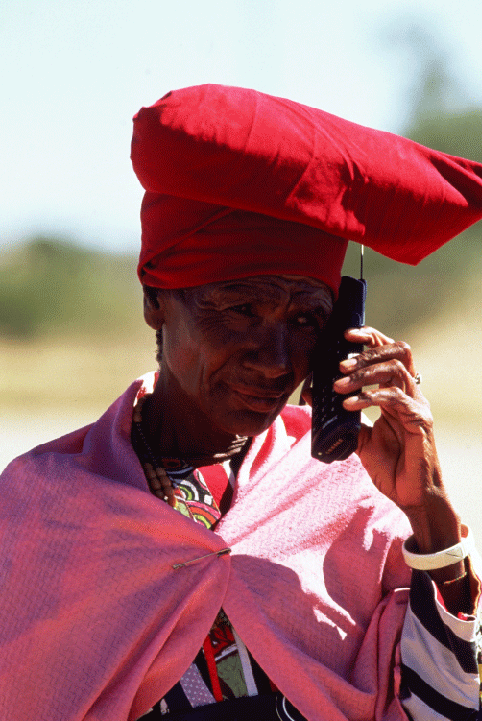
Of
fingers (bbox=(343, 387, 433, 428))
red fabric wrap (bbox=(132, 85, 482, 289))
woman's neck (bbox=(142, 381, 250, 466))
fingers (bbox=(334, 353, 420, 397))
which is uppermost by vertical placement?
red fabric wrap (bbox=(132, 85, 482, 289))

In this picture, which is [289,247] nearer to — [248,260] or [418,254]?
[248,260]

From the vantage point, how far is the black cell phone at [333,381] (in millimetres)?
2482

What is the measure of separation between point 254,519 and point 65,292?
18007mm

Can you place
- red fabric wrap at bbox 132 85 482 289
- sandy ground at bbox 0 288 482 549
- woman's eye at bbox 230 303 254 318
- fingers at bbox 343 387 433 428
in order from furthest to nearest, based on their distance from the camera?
sandy ground at bbox 0 288 482 549, woman's eye at bbox 230 303 254 318, fingers at bbox 343 387 433 428, red fabric wrap at bbox 132 85 482 289

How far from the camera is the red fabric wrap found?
2.25 metres

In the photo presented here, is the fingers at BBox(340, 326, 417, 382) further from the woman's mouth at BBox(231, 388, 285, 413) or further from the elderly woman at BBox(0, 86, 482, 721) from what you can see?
the woman's mouth at BBox(231, 388, 285, 413)

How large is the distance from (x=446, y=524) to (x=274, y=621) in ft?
1.80

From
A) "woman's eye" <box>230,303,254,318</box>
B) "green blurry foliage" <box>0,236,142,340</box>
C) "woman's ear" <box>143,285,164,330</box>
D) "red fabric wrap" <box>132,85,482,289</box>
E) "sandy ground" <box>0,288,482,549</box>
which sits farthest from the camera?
"green blurry foliage" <box>0,236,142,340</box>

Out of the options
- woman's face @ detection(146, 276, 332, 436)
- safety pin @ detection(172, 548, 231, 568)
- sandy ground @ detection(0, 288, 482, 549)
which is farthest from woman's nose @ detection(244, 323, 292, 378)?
sandy ground @ detection(0, 288, 482, 549)

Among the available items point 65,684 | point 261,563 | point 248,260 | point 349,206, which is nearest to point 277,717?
point 261,563

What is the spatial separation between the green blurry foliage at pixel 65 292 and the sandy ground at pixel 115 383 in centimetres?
65

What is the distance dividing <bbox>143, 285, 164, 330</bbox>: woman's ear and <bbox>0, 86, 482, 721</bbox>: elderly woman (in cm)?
5

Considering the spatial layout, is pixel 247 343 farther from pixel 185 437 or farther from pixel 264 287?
pixel 185 437

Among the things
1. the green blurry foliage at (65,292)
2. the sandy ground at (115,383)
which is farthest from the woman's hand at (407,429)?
the green blurry foliage at (65,292)
